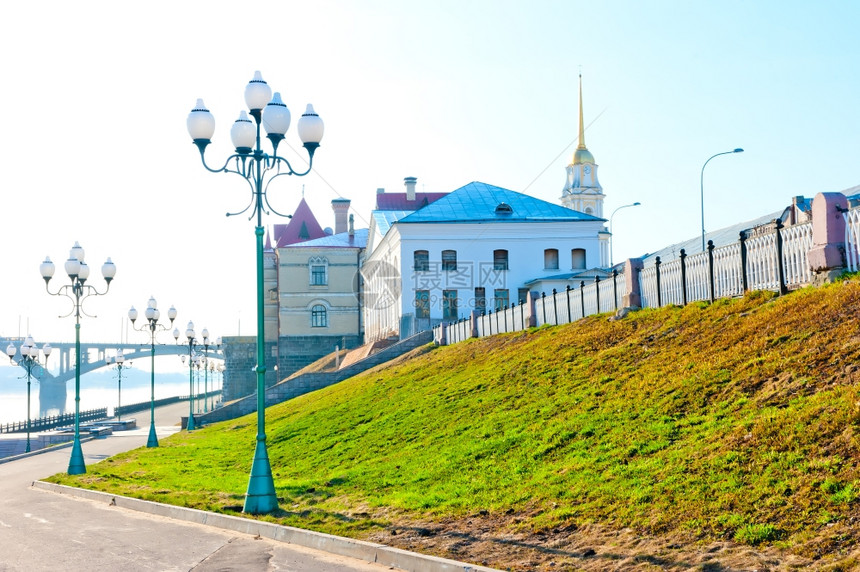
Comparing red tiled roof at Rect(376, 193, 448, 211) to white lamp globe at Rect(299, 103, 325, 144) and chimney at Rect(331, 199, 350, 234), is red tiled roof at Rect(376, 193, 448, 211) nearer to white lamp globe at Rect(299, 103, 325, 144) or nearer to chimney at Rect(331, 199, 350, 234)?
chimney at Rect(331, 199, 350, 234)

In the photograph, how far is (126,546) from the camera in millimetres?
10703

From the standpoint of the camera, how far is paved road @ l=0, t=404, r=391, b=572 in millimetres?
9297

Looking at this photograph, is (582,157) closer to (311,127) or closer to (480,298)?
(480,298)

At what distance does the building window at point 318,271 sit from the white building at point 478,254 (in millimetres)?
18922

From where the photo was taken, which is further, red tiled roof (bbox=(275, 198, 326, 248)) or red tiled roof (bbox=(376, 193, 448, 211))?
red tiled roof (bbox=(275, 198, 326, 248))

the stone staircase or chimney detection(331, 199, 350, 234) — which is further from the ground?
chimney detection(331, 199, 350, 234)

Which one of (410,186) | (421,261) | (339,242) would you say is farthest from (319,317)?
(421,261)

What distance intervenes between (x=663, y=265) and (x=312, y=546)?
12317 mm

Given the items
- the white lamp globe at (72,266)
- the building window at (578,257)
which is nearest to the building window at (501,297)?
the building window at (578,257)

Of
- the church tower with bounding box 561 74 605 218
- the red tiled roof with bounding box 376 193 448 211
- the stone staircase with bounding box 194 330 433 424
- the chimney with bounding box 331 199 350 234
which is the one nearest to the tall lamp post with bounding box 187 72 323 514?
the stone staircase with bounding box 194 330 433 424

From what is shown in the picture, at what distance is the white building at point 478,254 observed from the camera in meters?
50.9

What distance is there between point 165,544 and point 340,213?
243 feet

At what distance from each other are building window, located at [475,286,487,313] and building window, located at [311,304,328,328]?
22.5 m

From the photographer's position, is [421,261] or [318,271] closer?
[421,261]
